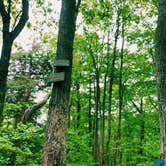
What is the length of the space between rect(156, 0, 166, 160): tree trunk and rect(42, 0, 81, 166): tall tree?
2247mm

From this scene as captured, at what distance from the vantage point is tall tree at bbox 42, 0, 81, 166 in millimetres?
6793

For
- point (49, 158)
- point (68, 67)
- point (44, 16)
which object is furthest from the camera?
point (44, 16)

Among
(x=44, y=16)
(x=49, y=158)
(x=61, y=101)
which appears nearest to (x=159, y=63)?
(x=61, y=101)

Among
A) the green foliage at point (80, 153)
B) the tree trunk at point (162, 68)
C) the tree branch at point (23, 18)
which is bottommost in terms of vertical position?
the green foliage at point (80, 153)

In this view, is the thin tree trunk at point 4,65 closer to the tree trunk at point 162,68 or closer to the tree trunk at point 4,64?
the tree trunk at point 4,64

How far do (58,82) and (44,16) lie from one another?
357 cm

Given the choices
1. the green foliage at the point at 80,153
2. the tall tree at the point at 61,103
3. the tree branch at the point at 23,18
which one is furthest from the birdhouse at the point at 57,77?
the green foliage at the point at 80,153

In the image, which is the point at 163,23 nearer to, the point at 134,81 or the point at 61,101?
the point at 61,101

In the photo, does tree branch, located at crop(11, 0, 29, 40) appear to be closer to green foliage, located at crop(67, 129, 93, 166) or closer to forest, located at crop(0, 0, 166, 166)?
forest, located at crop(0, 0, 166, 166)

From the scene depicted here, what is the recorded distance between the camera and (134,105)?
2480 centimetres

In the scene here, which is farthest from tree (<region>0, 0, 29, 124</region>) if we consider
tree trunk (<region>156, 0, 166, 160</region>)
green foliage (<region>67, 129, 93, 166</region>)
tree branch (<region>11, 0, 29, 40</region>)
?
green foliage (<region>67, 129, 93, 166</region>)

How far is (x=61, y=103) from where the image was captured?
700cm

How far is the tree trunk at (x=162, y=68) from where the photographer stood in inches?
204

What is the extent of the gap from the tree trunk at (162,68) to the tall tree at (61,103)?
7.37 ft
